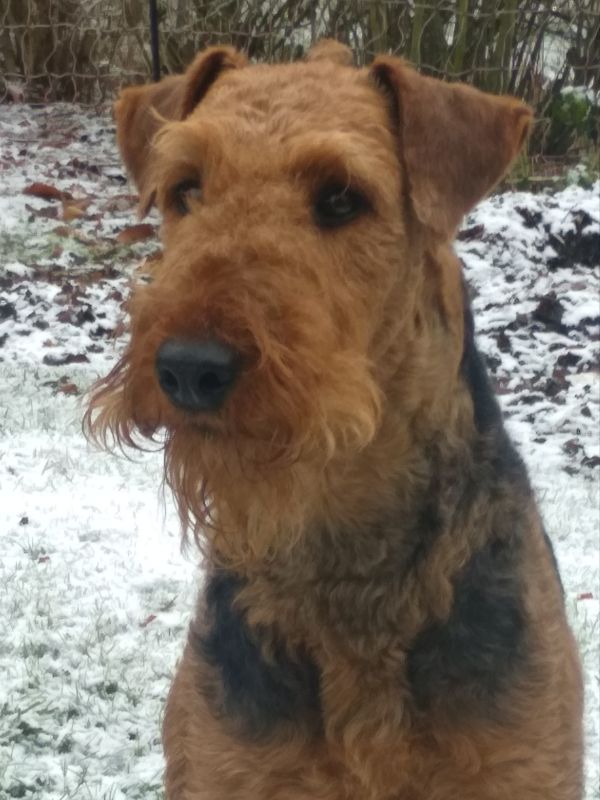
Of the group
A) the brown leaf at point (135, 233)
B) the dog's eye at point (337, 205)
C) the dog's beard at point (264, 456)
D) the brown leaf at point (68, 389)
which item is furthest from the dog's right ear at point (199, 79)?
the brown leaf at point (135, 233)

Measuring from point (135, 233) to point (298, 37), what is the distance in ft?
7.75

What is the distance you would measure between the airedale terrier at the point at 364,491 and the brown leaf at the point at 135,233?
4.98 metres

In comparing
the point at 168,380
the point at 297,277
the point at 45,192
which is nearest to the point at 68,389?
the point at 45,192

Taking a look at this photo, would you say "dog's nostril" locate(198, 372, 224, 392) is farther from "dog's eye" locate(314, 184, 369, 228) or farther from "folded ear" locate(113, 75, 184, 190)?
"folded ear" locate(113, 75, 184, 190)

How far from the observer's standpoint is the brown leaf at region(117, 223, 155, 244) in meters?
7.20

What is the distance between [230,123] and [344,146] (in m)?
0.23

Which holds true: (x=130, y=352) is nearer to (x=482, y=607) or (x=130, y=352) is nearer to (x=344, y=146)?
(x=344, y=146)

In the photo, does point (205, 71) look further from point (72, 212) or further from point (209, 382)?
point (72, 212)

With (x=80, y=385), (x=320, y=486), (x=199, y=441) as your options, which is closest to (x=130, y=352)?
(x=199, y=441)

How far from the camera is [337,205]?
203cm

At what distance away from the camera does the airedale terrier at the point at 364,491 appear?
6.36 feet

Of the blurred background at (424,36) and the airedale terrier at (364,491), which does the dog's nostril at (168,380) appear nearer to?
the airedale terrier at (364,491)

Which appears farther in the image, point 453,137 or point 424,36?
point 424,36

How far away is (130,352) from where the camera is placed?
1803 mm
